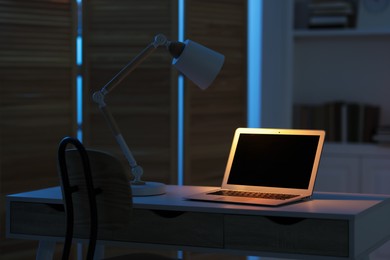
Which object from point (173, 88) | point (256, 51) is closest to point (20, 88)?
point (173, 88)

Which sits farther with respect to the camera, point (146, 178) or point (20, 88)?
point (146, 178)

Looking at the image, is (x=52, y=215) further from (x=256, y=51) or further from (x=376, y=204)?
(x=256, y=51)

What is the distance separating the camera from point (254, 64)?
4840mm

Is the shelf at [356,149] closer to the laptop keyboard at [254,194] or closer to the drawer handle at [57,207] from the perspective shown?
the laptop keyboard at [254,194]

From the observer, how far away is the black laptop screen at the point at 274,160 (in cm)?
292

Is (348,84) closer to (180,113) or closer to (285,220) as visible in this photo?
(180,113)

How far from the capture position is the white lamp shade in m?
2.96

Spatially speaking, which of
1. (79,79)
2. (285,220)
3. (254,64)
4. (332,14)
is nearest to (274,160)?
(285,220)

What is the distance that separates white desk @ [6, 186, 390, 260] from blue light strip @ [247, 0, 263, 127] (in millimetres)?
1878

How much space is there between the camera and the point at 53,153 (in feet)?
13.8

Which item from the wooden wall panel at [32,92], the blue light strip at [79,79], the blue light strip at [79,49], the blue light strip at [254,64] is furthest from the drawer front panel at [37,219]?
the blue light strip at [254,64]

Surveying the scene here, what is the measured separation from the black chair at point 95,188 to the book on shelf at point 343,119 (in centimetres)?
270

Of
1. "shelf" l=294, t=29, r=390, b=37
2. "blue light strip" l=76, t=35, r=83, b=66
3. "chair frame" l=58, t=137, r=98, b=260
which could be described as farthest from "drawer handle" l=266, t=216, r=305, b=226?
"shelf" l=294, t=29, r=390, b=37

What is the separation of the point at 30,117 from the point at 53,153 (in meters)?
0.25
